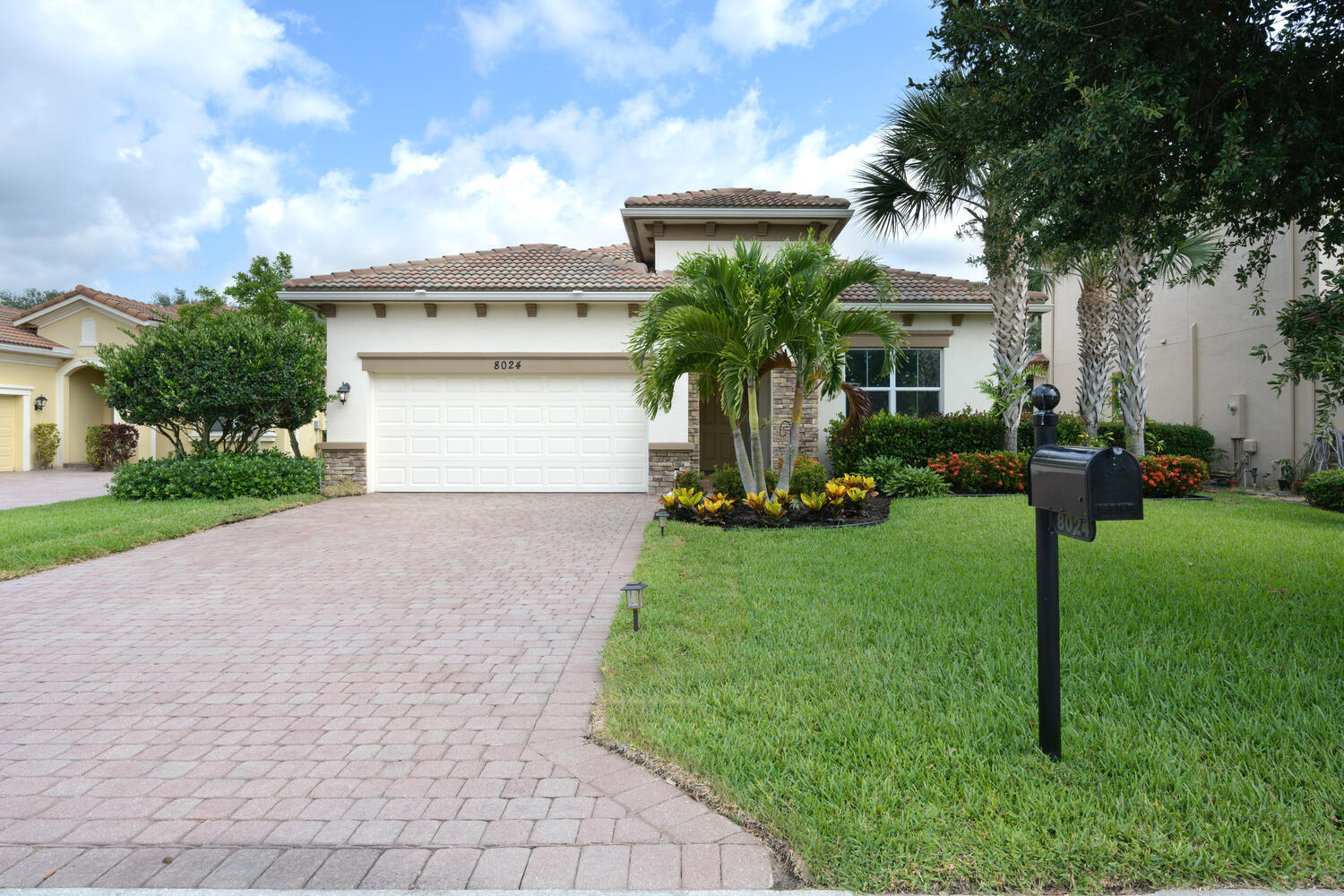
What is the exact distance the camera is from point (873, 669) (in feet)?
13.3

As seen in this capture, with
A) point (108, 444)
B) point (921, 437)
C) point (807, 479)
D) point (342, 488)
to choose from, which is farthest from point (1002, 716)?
point (108, 444)

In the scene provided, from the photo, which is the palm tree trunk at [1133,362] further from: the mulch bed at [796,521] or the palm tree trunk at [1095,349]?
the mulch bed at [796,521]

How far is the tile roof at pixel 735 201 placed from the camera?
14.3 meters

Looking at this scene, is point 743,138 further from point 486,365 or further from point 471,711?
point 471,711

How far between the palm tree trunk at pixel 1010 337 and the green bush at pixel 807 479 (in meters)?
3.99

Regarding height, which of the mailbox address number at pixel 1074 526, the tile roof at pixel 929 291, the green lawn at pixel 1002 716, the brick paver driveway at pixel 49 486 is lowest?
the green lawn at pixel 1002 716

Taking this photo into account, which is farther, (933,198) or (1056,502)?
(933,198)

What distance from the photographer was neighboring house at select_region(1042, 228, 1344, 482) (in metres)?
14.9

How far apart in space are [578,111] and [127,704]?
1623 cm

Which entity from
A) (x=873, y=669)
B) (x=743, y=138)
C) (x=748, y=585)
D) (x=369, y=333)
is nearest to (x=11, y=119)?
(x=369, y=333)

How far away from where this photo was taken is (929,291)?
14.8 m

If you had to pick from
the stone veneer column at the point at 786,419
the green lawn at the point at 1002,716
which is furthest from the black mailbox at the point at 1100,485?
the stone veneer column at the point at 786,419

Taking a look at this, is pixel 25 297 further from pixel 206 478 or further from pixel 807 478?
pixel 807 478

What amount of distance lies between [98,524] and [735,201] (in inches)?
477
